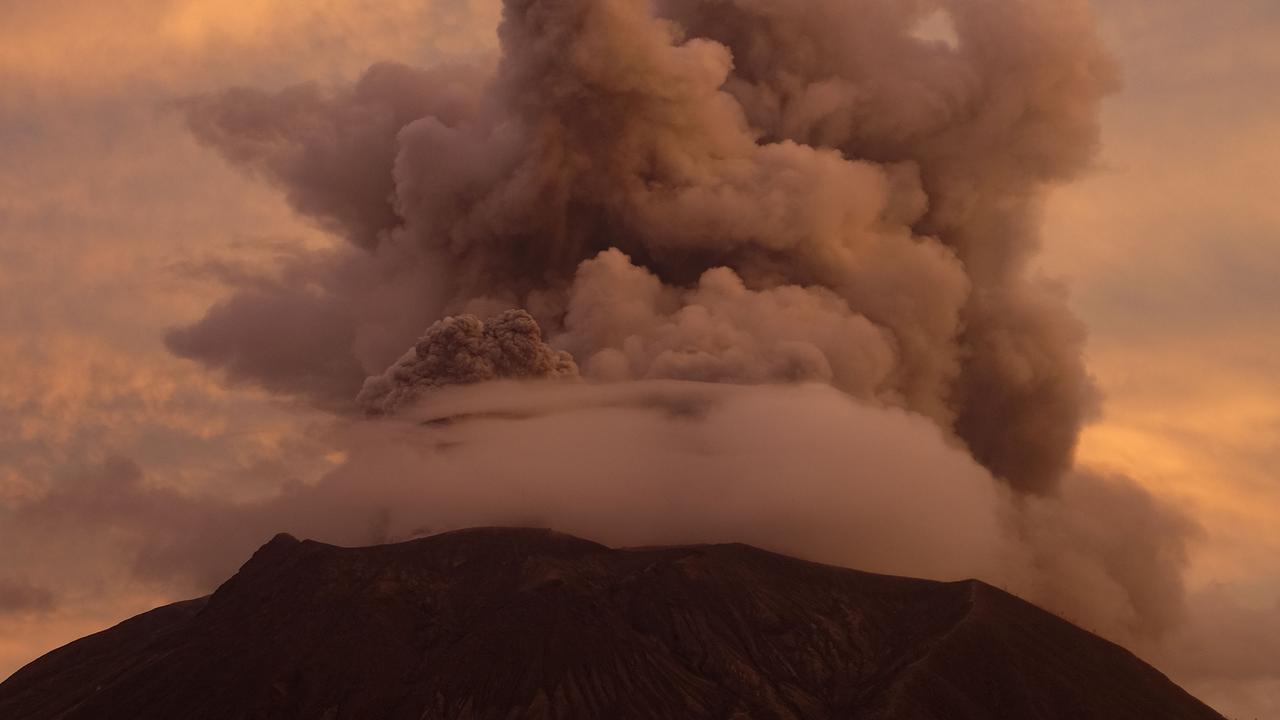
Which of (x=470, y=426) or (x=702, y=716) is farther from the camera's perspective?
(x=470, y=426)

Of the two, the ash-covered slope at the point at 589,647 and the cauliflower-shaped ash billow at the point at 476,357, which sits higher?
the cauliflower-shaped ash billow at the point at 476,357

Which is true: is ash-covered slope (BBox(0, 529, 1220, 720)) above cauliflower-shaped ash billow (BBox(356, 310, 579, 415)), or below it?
below

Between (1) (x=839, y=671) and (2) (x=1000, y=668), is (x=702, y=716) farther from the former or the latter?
(2) (x=1000, y=668)

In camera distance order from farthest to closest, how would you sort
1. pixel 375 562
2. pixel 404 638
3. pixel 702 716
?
pixel 375 562, pixel 404 638, pixel 702 716

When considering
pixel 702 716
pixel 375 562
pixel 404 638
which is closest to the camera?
pixel 702 716

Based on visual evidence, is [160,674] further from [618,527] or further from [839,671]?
[839,671]

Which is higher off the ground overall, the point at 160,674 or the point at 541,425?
the point at 541,425

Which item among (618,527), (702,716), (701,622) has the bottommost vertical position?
(702,716)

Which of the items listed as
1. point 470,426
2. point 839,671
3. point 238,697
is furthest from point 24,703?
point 839,671
